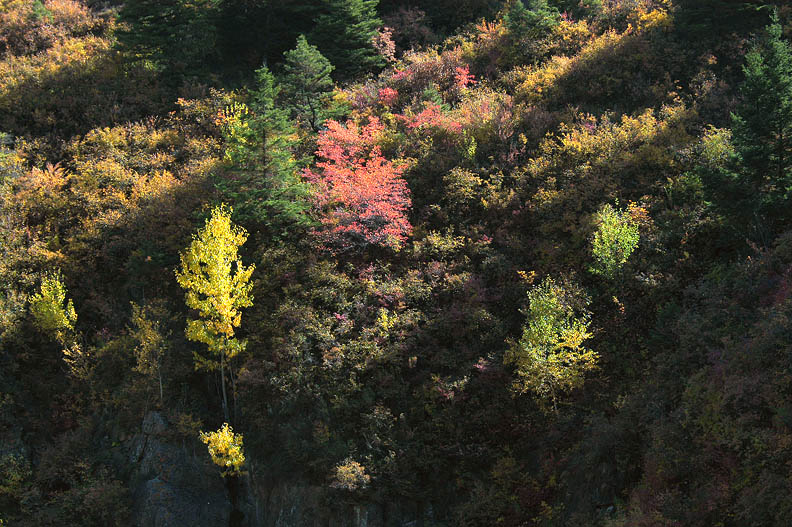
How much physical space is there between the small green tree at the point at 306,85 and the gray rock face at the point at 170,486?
14913 mm

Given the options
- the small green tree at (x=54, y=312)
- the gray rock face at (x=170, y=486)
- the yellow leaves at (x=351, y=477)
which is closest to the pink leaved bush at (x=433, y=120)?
the yellow leaves at (x=351, y=477)

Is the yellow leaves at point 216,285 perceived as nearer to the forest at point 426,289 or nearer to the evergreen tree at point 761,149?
the forest at point 426,289

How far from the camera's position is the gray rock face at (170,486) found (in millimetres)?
18516

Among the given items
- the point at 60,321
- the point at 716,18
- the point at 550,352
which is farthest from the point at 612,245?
the point at 60,321

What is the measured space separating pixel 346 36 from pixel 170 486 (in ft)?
80.4

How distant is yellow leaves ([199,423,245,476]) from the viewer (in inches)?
693

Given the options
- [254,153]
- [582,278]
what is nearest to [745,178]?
[582,278]

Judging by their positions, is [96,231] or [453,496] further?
[96,231]

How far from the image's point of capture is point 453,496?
54.6ft

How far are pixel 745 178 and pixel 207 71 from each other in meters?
27.7

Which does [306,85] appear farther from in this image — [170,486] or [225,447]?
[170,486]

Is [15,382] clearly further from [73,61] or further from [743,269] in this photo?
[743,269]

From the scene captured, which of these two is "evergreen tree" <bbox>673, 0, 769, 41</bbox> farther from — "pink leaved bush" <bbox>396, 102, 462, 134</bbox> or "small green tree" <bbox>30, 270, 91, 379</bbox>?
"small green tree" <bbox>30, 270, 91, 379</bbox>

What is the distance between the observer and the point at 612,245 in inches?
699
